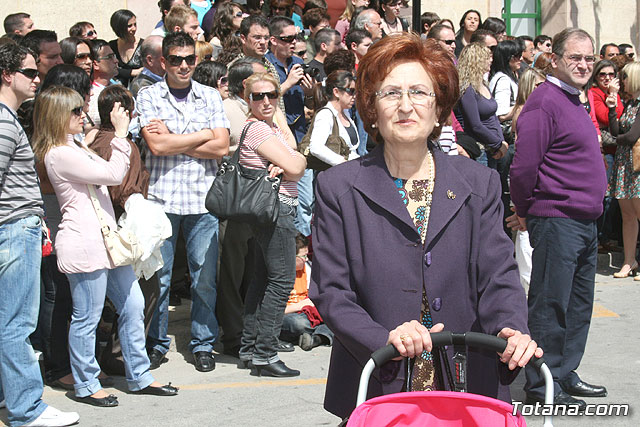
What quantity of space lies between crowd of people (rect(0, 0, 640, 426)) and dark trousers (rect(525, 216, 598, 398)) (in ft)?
0.05

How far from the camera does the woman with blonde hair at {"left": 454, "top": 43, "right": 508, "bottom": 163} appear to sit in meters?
9.05

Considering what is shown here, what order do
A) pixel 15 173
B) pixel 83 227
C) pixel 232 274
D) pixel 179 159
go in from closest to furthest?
pixel 15 173, pixel 83 227, pixel 179 159, pixel 232 274

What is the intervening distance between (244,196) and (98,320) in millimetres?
1284

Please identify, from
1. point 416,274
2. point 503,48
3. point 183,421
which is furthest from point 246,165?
point 503,48

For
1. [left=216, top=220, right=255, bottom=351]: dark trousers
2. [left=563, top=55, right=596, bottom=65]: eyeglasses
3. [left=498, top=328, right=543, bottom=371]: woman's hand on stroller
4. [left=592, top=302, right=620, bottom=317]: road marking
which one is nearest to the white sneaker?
[left=216, top=220, right=255, bottom=351]: dark trousers

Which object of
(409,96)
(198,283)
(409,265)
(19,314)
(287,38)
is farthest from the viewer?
→ (287,38)

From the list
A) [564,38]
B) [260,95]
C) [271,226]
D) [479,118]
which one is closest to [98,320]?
[271,226]

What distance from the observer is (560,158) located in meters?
5.81

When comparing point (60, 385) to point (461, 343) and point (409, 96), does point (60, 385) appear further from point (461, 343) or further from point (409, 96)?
Result: point (461, 343)

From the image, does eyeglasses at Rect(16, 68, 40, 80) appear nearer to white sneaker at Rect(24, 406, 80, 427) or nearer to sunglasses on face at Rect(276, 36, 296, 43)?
white sneaker at Rect(24, 406, 80, 427)

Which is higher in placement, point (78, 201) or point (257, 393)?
point (78, 201)

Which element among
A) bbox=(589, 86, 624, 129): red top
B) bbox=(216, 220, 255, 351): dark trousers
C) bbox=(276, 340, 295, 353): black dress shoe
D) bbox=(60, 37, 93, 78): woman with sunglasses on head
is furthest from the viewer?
bbox=(589, 86, 624, 129): red top

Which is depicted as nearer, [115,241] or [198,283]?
[115,241]

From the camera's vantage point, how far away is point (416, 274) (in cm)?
316
